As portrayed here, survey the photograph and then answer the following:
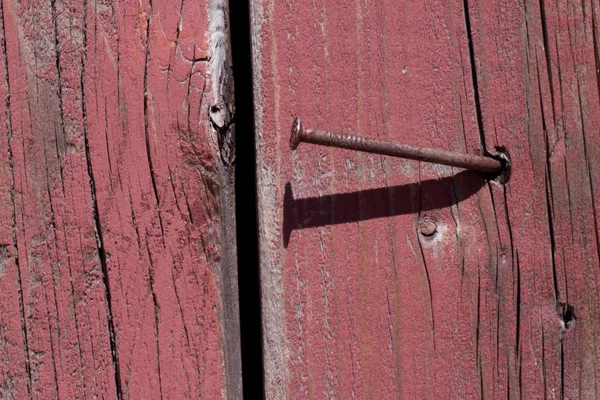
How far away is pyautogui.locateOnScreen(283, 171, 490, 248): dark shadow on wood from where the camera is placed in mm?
909

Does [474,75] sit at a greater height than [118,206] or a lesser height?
greater

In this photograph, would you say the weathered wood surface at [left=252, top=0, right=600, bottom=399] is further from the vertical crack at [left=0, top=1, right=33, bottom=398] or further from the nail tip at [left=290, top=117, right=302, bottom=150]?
the vertical crack at [left=0, top=1, right=33, bottom=398]

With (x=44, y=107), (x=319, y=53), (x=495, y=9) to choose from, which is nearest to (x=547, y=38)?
(x=495, y=9)

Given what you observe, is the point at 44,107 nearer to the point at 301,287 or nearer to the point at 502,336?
the point at 301,287

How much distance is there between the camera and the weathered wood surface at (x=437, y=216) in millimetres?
900

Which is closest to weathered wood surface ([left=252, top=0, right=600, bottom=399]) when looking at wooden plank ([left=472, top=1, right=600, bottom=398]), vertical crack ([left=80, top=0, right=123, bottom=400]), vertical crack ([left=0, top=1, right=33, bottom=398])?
wooden plank ([left=472, top=1, right=600, bottom=398])

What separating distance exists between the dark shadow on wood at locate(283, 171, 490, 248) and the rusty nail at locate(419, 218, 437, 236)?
0.6 inches

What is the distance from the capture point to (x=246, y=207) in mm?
956

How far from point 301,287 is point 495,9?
0.41 metres

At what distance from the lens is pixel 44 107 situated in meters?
0.92

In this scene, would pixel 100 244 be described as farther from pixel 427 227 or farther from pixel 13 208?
pixel 427 227

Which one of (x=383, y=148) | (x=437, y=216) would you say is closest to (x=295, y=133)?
(x=383, y=148)

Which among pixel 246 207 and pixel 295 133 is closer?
pixel 295 133

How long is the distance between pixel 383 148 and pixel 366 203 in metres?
0.08
